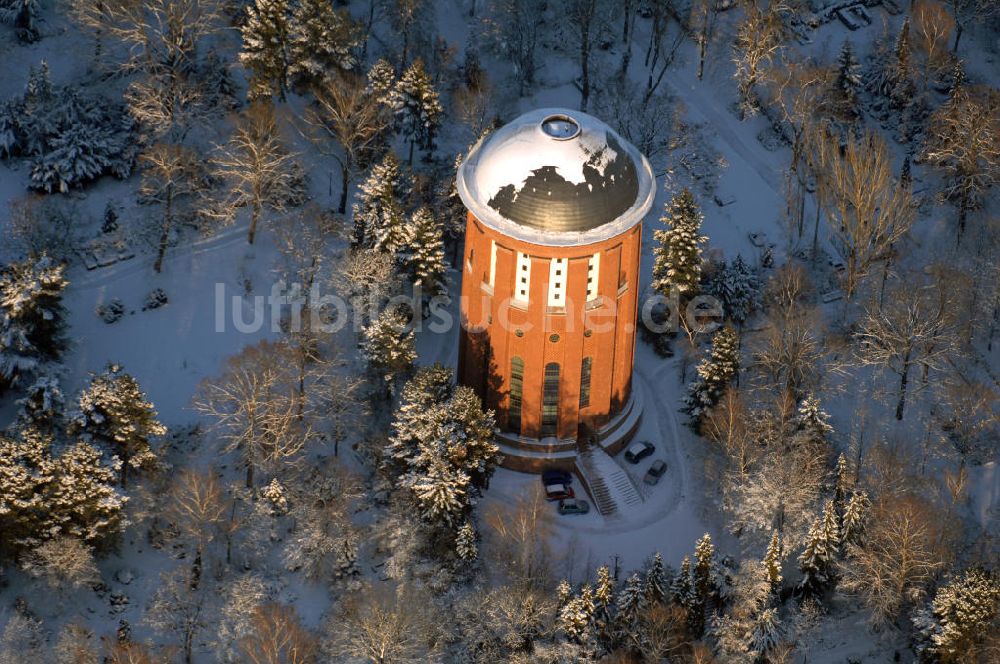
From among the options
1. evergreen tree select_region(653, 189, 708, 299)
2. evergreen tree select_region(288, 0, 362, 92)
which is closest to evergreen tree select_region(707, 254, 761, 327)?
evergreen tree select_region(653, 189, 708, 299)

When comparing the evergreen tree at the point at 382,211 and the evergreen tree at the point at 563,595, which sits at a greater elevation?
the evergreen tree at the point at 382,211

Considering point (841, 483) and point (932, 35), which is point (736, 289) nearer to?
point (841, 483)

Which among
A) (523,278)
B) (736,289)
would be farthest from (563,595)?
(736,289)

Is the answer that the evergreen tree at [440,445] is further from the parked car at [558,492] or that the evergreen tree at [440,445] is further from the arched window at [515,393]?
the parked car at [558,492]

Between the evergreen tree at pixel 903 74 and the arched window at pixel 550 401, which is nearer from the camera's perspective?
the arched window at pixel 550 401

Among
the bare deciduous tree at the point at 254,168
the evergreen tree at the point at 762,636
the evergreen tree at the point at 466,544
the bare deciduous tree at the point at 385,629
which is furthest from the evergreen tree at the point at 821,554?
the bare deciduous tree at the point at 254,168

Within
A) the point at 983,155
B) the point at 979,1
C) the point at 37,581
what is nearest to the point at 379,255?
the point at 37,581
